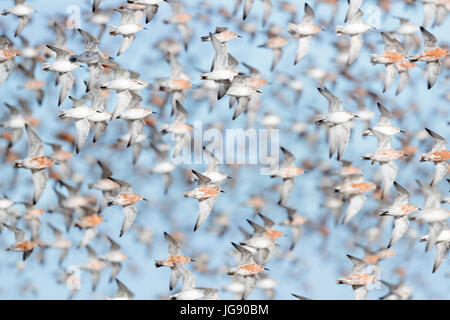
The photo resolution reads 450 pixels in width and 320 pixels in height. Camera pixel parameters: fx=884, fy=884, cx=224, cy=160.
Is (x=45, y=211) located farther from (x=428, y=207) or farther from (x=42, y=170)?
(x=428, y=207)

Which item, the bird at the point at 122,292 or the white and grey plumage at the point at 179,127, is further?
the white and grey plumage at the point at 179,127

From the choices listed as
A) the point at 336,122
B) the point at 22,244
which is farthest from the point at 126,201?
the point at 336,122

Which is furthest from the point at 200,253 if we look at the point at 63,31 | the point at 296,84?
the point at 63,31

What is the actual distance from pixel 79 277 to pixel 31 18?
5698 millimetres

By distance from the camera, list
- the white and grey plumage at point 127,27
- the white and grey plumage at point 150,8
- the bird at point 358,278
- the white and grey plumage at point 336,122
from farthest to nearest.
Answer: the white and grey plumage at point 127,27, the white and grey plumage at point 150,8, the bird at point 358,278, the white and grey plumage at point 336,122

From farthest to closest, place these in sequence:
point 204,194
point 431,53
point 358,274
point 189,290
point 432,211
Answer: point 358,274 < point 431,53 < point 204,194 < point 189,290 < point 432,211

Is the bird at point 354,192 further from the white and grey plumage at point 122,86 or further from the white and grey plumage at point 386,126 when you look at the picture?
the white and grey plumage at point 122,86

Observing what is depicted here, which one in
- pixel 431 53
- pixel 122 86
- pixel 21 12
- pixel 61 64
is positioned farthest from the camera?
pixel 21 12

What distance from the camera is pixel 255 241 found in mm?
17250

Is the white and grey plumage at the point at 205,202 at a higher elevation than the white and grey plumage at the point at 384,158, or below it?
below

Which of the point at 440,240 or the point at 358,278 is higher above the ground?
the point at 440,240

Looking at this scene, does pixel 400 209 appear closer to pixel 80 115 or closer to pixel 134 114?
pixel 134 114

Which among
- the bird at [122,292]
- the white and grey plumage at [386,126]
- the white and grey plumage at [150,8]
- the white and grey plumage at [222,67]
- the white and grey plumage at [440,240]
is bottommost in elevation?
the bird at [122,292]

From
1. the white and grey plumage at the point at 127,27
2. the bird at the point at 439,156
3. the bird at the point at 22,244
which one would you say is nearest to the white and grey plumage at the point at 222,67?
the white and grey plumage at the point at 127,27
